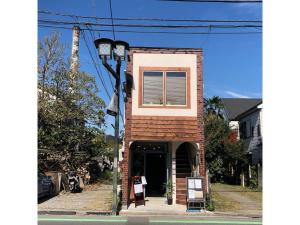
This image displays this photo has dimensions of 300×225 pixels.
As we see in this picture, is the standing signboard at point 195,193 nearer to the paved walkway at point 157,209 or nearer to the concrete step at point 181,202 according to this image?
the paved walkway at point 157,209

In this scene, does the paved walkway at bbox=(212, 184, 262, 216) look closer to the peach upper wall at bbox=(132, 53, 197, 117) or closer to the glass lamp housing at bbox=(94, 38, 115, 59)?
the peach upper wall at bbox=(132, 53, 197, 117)

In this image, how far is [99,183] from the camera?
2622 cm

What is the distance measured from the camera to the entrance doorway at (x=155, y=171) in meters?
20.3

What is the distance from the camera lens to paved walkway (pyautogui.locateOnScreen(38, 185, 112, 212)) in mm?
15557

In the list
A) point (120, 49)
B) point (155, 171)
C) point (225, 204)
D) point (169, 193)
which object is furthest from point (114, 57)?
point (155, 171)

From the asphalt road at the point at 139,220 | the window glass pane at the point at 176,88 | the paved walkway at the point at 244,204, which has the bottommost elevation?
the paved walkway at the point at 244,204

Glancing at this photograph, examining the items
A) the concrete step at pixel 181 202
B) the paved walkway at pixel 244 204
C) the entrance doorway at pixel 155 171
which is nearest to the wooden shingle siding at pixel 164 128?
the concrete step at pixel 181 202

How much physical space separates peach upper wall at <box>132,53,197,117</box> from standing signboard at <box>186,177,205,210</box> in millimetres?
2592

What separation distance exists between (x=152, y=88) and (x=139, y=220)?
18.1 feet

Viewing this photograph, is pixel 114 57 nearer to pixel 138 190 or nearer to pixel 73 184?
pixel 138 190

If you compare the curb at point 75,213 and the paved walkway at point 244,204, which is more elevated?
the curb at point 75,213

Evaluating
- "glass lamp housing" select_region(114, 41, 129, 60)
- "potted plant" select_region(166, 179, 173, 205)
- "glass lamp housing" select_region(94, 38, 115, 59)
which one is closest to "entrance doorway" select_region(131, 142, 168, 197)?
"potted plant" select_region(166, 179, 173, 205)

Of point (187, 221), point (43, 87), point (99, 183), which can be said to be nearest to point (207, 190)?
point (187, 221)
